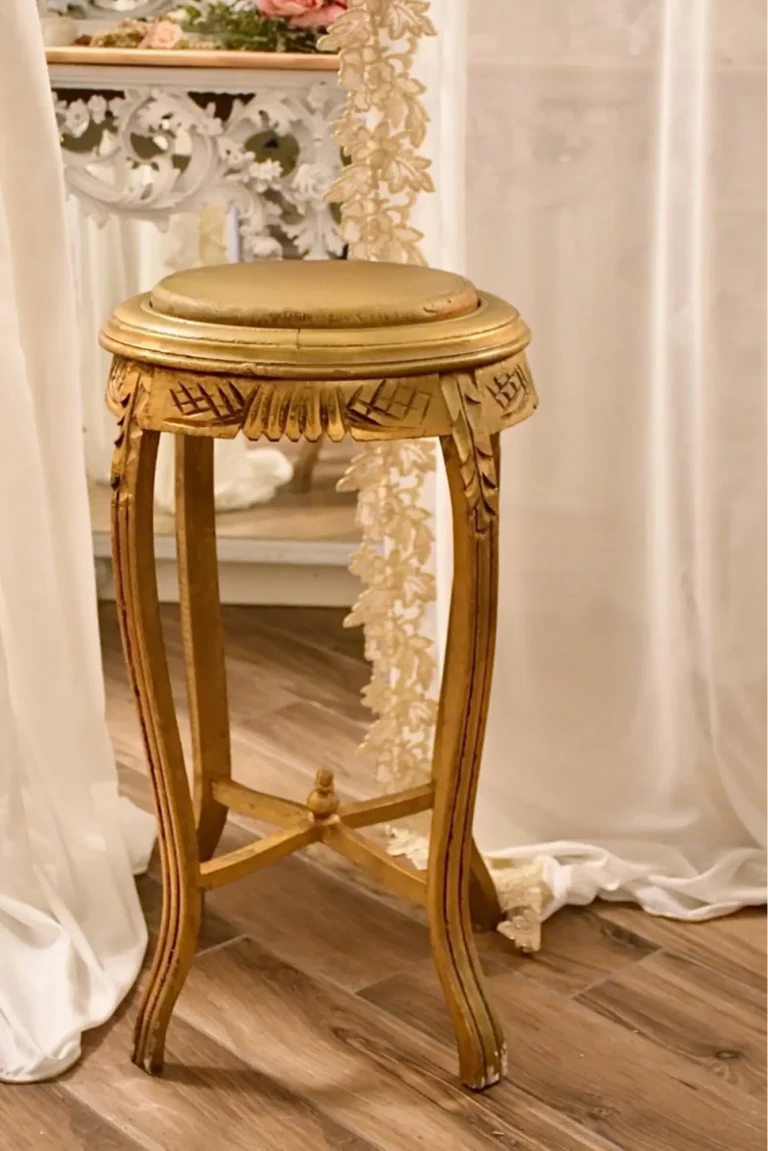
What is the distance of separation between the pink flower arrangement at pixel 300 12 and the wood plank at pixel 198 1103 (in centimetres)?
125

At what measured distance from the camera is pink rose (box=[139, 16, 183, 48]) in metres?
1.95

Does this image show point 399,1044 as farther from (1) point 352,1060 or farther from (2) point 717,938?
(2) point 717,938

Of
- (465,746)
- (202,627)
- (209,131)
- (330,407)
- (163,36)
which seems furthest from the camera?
(163,36)

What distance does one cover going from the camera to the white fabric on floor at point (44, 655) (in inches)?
53.3

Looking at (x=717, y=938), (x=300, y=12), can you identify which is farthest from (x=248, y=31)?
(x=717, y=938)

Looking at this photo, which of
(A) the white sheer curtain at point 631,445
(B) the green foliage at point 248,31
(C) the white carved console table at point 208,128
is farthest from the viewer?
(B) the green foliage at point 248,31

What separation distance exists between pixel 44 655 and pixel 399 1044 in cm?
49

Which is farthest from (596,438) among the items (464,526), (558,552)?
(464,526)

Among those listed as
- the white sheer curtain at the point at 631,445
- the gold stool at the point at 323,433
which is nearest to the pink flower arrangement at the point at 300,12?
the white sheer curtain at the point at 631,445

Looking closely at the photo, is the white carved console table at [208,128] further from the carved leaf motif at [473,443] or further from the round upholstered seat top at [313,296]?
the carved leaf motif at [473,443]

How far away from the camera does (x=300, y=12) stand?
1.89 metres

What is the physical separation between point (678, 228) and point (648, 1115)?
0.84 metres

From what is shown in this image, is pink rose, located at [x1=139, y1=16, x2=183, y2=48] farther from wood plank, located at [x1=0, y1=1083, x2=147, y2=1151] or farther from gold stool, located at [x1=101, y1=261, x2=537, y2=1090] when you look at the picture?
wood plank, located at [x1=0, y1=1083, x2=147, y2=1151]

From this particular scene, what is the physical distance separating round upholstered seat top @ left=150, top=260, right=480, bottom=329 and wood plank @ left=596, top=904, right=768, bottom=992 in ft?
2.31
